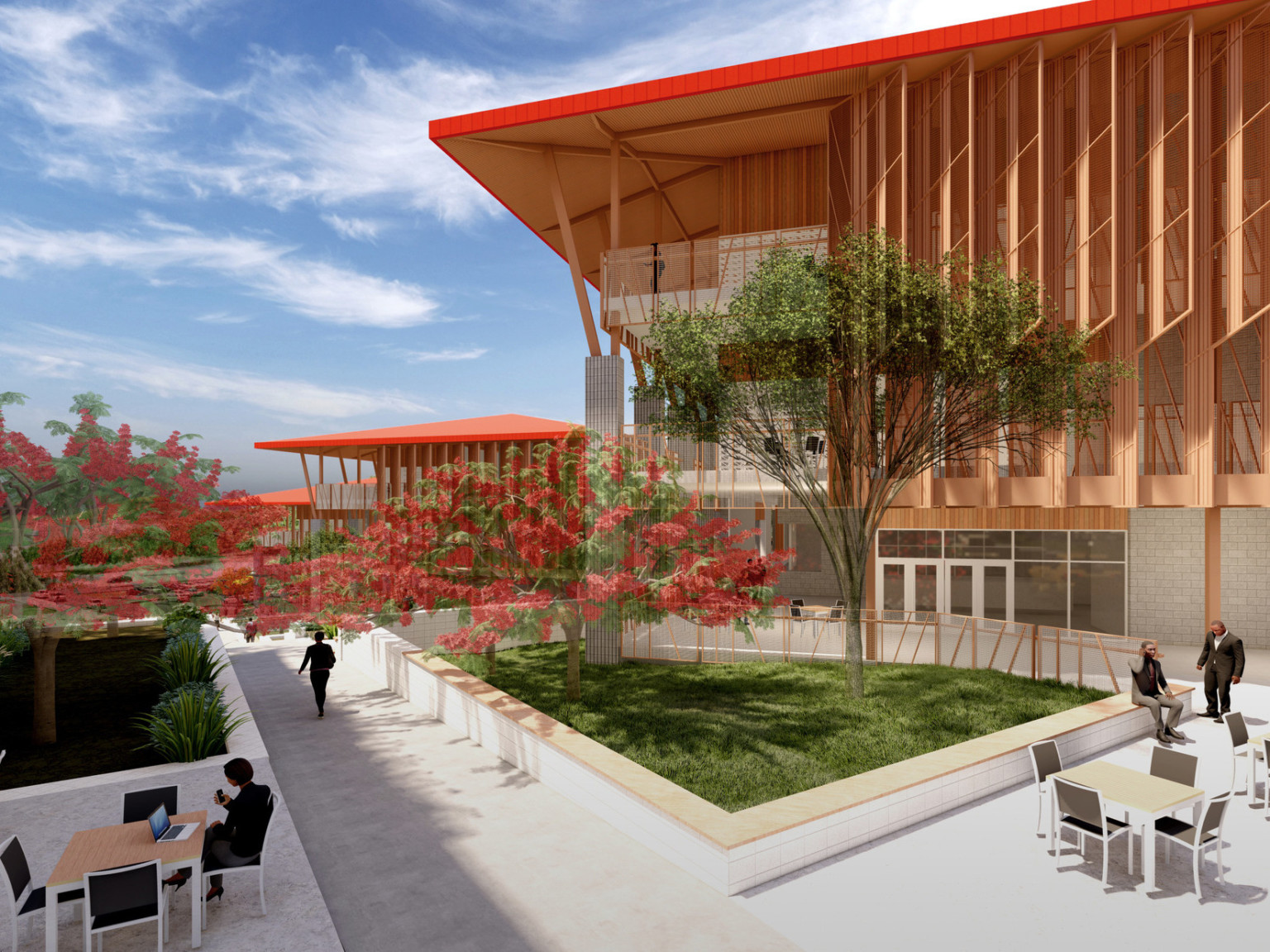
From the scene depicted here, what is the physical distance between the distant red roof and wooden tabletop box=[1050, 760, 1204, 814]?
963 inches

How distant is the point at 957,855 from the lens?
22.4 ft

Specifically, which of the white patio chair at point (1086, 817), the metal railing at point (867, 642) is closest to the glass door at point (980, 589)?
the metal railing at point (867, 642)

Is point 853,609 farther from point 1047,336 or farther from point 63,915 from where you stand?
point 63,915

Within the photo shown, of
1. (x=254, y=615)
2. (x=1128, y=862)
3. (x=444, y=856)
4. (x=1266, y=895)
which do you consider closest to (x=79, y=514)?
(x=254, y=615)

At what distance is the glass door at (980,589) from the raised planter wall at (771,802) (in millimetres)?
8763

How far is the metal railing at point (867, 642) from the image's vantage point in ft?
45.3

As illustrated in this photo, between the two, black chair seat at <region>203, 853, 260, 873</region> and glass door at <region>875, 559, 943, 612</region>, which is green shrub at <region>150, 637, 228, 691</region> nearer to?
black chair seat at <region>203, 853, 260, 873</region>

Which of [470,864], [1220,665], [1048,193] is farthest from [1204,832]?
[1048,193]

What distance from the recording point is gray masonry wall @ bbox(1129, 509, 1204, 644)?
59.1ft

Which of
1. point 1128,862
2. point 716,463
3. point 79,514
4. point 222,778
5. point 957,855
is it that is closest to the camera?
point 1128,862

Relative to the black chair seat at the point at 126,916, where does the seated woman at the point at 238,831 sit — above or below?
above

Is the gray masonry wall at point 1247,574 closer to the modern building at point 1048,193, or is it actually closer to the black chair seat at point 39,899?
the modern building at point 1048,193

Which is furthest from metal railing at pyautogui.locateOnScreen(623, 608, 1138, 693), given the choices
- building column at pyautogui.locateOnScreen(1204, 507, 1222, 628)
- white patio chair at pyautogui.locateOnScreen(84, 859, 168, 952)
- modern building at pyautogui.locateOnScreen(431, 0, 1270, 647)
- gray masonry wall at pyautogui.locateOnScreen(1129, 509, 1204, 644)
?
white patio chair at pyautogui.locateOnScreen(84, 859, 168, 952)

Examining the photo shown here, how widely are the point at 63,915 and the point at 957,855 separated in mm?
7668
